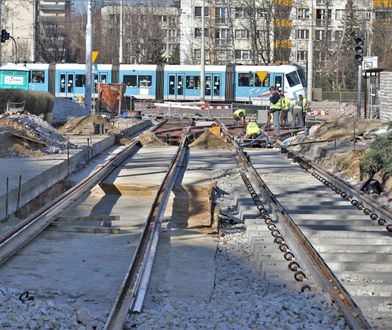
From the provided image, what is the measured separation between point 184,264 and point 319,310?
7.81 feet

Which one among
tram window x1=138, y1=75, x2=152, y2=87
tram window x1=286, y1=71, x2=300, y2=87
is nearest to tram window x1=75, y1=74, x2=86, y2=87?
tram window x1=138, y1=75, x2=152, y2=87

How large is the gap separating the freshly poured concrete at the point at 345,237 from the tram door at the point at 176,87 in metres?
39.2

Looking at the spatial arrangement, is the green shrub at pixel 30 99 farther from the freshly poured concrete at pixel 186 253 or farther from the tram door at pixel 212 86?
the tram door at pixel 212 86

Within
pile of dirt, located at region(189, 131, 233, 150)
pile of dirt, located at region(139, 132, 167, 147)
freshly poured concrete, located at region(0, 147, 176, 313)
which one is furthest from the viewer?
pile of dirt, located at region(139, 132, 167, 147)

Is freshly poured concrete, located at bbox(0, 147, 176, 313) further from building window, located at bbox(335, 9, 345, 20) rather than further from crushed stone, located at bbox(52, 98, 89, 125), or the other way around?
building window, located at bbox(335, 9, 345, 20)

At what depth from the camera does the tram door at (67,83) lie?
182 feet

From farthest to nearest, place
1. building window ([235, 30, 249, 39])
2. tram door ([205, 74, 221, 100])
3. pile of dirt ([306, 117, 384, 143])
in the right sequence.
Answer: building window ([235, 30, 249, 39]) < tram door ([205, 74, 221, 100]) < pile of dirt ([306, 117, 384, 143])

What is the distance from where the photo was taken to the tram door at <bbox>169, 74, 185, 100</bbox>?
181ft

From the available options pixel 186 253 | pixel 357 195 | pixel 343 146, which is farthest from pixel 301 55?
pixel 186 253

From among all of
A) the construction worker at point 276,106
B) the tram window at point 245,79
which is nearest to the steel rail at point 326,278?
the construction worker at point 276,106

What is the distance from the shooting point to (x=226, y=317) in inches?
258

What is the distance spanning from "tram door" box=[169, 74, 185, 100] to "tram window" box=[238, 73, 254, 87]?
4.14 meters

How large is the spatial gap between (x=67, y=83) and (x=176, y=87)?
7597 mm

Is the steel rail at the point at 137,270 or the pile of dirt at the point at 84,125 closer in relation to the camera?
the steel rail at the point at 137,270
